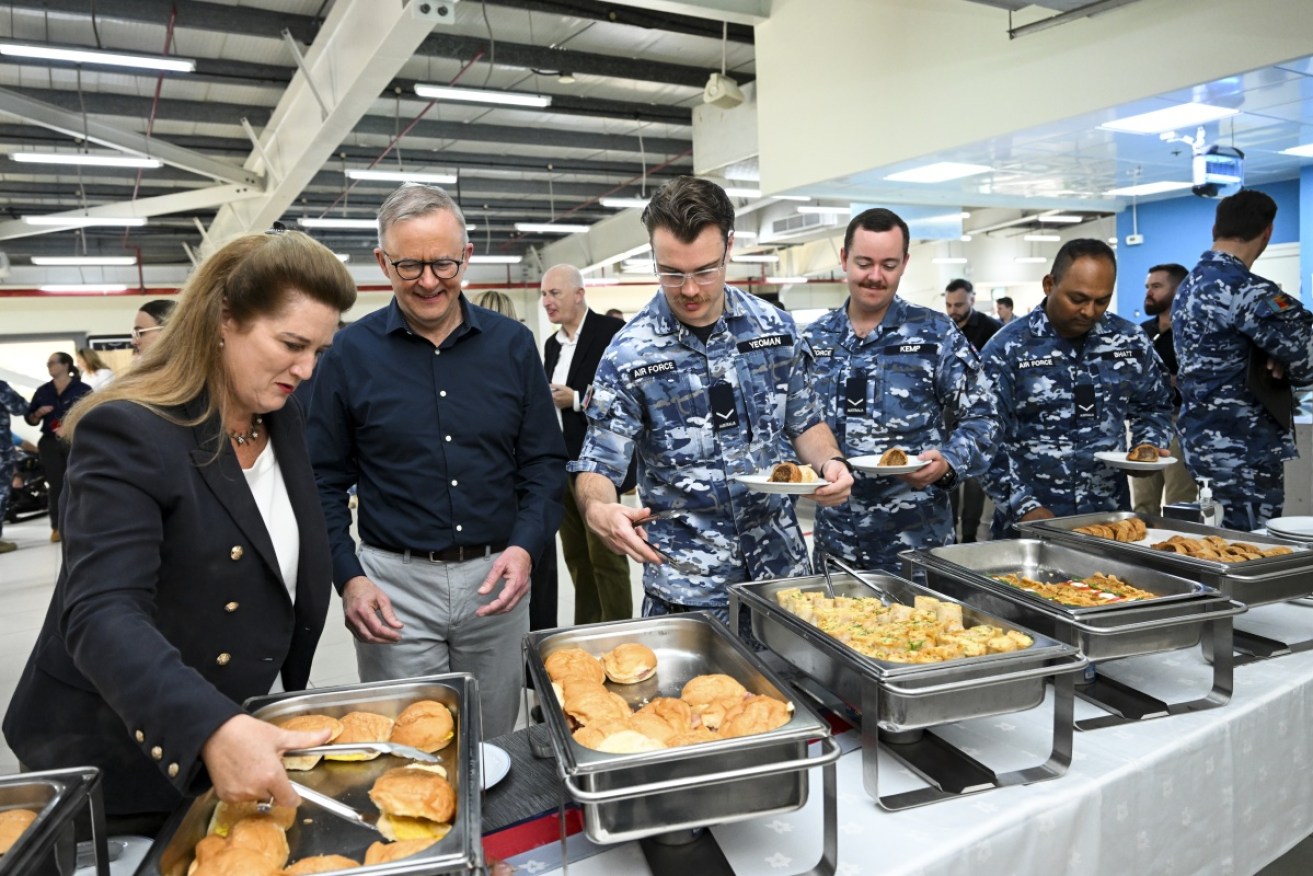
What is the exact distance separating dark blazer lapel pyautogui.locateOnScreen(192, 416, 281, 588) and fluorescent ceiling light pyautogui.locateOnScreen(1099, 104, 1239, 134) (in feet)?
17.9

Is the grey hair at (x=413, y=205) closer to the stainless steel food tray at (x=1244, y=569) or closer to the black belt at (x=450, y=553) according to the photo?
the black belt at (x=450, y=553)

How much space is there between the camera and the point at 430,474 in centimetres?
175

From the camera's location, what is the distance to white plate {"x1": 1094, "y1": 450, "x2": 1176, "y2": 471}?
7.00 ft

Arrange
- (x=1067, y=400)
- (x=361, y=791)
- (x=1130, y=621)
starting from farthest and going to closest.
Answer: (x=1067, y=400)
(x=1130, y=621)
(x=361, y=791)

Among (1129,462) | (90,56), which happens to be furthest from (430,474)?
(90,56)

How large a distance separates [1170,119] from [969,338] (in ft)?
6.04

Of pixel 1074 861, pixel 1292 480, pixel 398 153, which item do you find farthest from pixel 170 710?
pixel 398 153

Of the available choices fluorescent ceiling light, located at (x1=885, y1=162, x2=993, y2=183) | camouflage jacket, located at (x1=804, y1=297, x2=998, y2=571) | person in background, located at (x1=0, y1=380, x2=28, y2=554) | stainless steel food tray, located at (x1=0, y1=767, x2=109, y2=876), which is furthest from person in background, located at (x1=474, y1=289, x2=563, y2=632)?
person in background, located at (x1=0, y1=380, x2=28, y2=554)

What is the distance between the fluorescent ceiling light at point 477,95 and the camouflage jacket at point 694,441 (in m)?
4.48

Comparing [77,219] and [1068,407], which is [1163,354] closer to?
[1068,407]

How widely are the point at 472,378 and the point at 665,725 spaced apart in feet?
3.15

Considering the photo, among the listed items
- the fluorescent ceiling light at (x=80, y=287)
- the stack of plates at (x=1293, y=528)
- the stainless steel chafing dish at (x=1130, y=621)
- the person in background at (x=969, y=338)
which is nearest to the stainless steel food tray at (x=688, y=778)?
the stainless steel chafing dish at (x=1130, y=621)

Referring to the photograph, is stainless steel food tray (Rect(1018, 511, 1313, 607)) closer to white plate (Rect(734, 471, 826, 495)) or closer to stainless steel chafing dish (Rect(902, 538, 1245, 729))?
stainless steel chafing dish (Rect(902, 538, 1245, 729))

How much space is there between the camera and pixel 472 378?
5.87 feet
